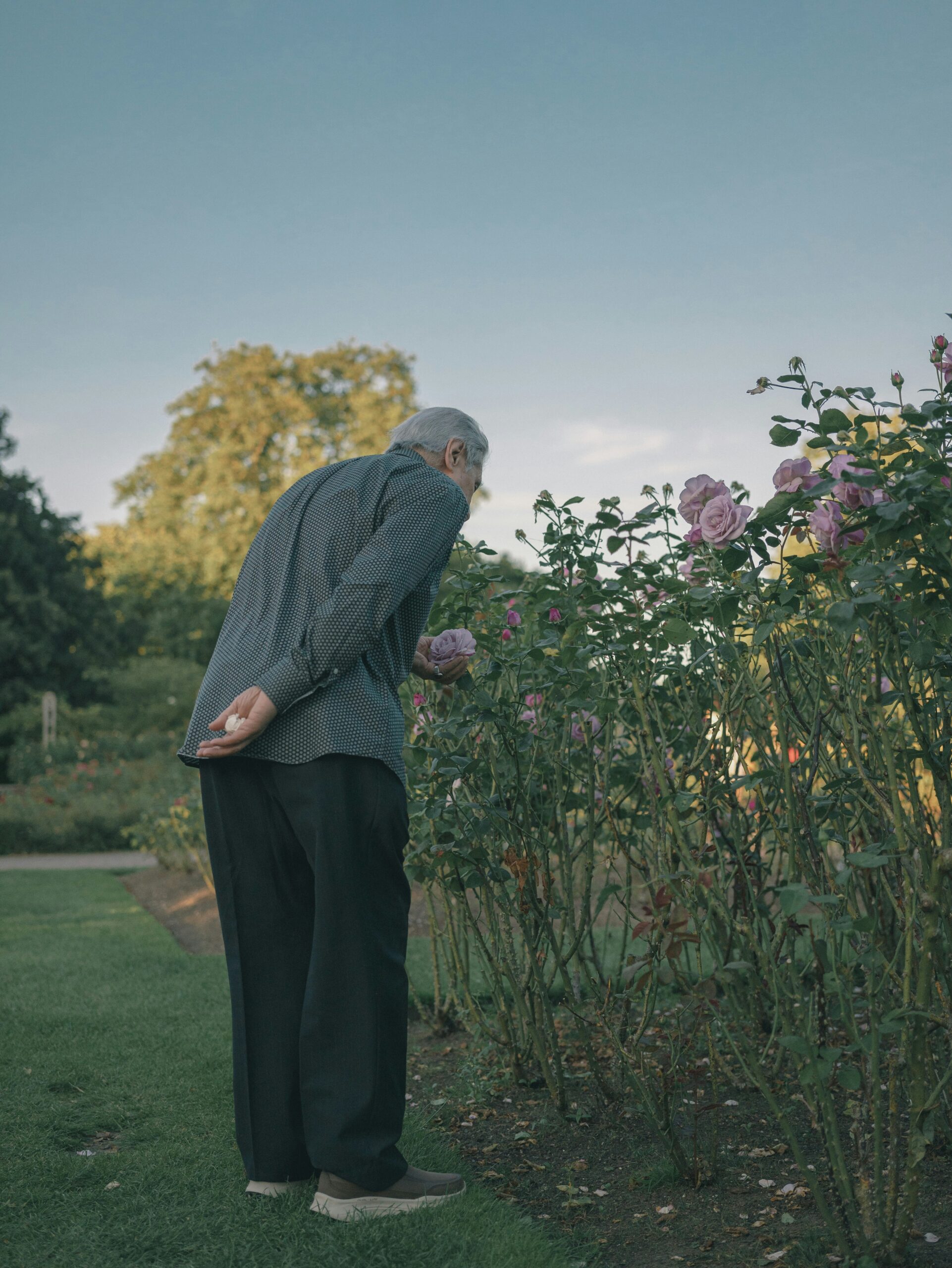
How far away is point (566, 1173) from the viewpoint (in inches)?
89.0

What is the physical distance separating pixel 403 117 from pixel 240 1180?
799cm

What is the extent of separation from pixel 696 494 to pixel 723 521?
0.64 feet

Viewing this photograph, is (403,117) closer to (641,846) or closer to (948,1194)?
(641,846)

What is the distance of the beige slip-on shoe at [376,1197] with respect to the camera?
1958mm

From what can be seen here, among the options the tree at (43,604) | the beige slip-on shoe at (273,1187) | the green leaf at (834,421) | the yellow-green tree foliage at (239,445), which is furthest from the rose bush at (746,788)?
the yellow-green tree foliage at (239,445)

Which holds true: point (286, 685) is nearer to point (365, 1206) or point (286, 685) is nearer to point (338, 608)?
point (338, 608)

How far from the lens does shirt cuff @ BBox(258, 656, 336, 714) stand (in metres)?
1.89

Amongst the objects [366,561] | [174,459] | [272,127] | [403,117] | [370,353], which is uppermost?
[370,353]

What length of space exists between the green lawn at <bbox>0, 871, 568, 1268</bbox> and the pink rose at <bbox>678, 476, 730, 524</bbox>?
1.36 m

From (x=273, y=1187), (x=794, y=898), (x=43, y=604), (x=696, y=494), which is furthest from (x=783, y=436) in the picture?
(x=43, y=604)

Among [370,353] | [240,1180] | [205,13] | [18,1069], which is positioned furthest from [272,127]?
[370,353]

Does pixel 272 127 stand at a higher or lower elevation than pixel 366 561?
higher

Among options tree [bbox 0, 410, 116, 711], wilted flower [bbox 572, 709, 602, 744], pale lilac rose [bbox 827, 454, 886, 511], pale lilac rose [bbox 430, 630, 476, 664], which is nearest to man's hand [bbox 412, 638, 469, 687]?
pale lilac rose [bbox 430, 630, 476, 664]

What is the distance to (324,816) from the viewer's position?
1.92m
